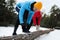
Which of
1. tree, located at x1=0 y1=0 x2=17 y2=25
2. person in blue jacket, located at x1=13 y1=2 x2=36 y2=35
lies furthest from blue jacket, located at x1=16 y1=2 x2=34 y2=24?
tree, located at x1=0 y1=0 x2=17 y2=25

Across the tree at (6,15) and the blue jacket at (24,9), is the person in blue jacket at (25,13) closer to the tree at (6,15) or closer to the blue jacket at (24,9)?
the blue jacket at (24,9)

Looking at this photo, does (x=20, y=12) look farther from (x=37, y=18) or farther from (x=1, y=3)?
(x=1, y=3)

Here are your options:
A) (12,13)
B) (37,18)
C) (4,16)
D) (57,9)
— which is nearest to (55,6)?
(57,9)

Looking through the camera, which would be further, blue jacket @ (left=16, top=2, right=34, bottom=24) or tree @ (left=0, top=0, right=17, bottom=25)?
tree @ (left=0, top=0, right=17, bottom=25)

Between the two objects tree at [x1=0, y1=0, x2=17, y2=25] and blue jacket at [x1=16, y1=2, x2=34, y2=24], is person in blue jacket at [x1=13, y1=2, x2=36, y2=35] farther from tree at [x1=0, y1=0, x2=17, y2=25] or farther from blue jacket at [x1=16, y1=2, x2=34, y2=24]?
tree at [x1=0, y1=0, x2=17, y2=25]

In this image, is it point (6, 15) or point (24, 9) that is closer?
point (24, 9)

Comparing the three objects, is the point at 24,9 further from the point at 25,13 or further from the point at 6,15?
the point at 6,15

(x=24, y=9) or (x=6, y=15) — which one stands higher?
(x=24, y=9)

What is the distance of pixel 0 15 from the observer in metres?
20.0

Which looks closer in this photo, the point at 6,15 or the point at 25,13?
the point at 25,13

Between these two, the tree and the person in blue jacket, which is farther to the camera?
the tree

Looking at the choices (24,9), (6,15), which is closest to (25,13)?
(24,9)

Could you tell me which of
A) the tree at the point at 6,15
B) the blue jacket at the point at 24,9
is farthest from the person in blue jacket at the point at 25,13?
the tree at the point at 6,15

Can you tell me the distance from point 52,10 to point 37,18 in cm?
3041
